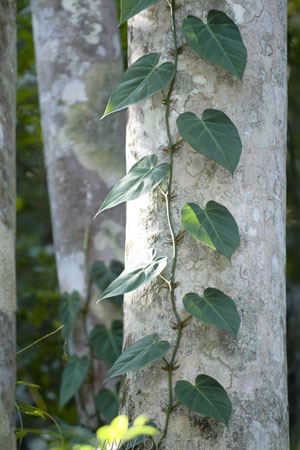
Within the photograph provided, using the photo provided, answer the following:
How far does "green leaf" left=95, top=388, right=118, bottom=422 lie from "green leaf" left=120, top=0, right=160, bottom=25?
1.67 meters

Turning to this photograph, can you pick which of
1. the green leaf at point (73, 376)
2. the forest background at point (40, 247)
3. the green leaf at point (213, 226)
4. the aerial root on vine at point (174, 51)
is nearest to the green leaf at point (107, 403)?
the green leaf at point (73, 376)

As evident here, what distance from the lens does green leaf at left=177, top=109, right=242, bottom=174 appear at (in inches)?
47.1

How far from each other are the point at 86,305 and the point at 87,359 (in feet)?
0.77

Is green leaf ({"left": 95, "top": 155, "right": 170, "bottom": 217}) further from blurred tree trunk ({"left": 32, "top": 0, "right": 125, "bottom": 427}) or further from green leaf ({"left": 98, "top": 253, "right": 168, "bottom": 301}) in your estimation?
blurred tree trunk ({"left": 32, "top": 0, "right": 125, "bottom": 427})

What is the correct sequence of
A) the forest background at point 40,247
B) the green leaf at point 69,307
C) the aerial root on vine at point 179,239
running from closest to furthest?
the aerial root on vine at point 179,239 → the green leaf at point 69,307 → the forest background at point 40,247

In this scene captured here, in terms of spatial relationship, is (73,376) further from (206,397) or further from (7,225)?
(206,397)

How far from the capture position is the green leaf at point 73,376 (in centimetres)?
254

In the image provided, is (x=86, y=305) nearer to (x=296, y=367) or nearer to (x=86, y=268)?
(x=86, y=268)

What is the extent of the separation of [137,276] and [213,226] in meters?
0.19

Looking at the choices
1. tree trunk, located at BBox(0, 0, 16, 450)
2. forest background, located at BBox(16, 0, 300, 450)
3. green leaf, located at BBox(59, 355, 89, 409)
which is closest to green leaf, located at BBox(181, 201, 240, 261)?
tree trunk, located at BBox(0, 0, 16, 450)

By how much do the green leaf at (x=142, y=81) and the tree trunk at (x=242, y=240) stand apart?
0.04 m

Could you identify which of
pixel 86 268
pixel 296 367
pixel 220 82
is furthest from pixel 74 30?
pixel 296 367

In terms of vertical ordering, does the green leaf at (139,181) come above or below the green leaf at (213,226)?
above

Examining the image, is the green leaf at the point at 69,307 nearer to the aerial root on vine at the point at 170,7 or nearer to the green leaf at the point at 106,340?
the green leaf at the point at 106,340
